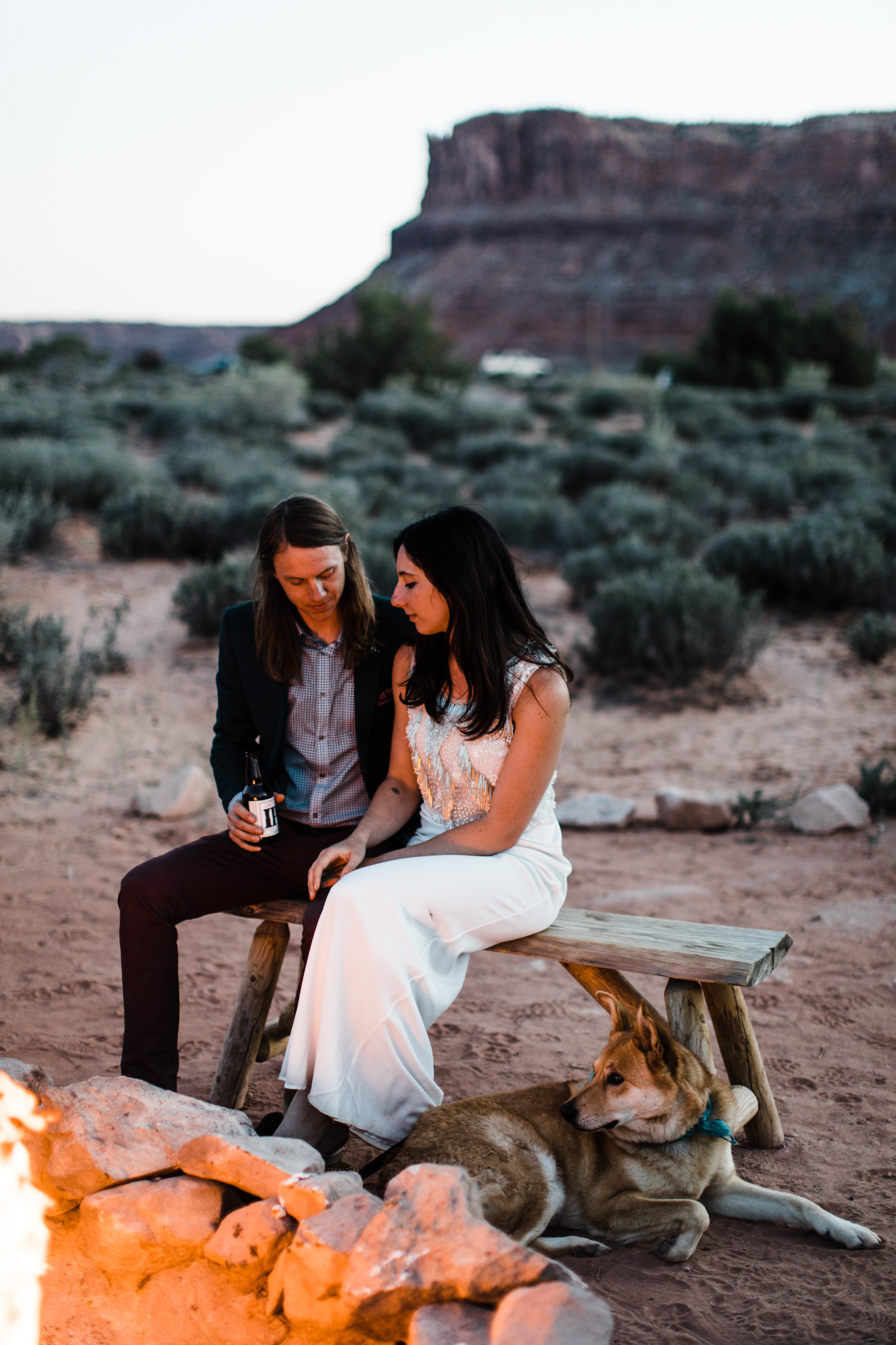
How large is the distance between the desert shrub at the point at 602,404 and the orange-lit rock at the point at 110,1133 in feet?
72.5

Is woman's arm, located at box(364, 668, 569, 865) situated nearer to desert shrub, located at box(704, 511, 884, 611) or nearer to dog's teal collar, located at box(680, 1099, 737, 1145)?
dog's teal collar, located at box(680, 1099, 737, 1145)

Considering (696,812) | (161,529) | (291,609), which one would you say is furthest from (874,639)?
(161,529)

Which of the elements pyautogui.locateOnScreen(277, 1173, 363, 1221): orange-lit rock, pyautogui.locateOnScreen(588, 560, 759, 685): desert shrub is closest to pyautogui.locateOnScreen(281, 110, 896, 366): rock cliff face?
pyautogui.locateOnScreen(588, 560, 759, 685): desert shrub

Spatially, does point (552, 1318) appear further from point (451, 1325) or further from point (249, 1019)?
point (249, 1019)

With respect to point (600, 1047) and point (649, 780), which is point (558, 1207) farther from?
point (649, 780)

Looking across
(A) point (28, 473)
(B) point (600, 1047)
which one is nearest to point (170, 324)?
(A) point (28, 473)

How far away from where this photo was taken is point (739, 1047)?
308cm

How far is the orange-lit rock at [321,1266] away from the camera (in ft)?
6.69

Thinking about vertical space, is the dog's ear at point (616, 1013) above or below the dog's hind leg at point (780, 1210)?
above

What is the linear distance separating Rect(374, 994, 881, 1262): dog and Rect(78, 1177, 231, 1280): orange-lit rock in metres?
0.47

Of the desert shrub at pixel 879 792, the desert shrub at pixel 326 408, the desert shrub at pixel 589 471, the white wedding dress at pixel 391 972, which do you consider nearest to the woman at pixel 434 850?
the white wedding dress at pixel 391 972

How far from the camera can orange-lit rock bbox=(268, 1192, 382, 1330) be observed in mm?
2039

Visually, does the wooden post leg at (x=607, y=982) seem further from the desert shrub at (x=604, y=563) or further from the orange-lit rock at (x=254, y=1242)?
the desert shrub at (x=604, y=563)

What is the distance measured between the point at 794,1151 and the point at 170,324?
12368 cm
